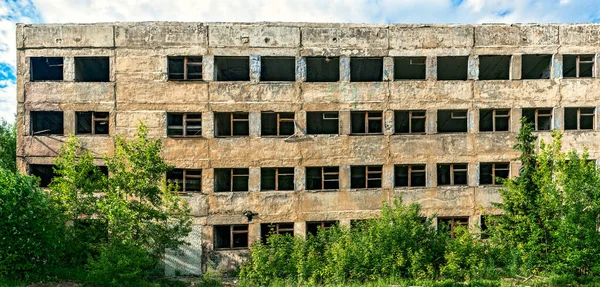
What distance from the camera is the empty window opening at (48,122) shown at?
13.3 metres

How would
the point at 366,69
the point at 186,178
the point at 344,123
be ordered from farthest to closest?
the point at 366,69 < the point at 344,123 < the point at 186,178

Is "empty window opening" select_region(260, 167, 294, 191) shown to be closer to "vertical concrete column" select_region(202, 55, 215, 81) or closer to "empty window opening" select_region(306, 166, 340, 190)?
"empty window opening" select_region(306, 166, 340, 190)

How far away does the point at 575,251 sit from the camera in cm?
1000

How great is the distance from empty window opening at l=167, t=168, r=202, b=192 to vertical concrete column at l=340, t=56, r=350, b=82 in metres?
8.22

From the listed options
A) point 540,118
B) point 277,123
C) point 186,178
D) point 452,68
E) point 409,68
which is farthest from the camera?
point 452,68

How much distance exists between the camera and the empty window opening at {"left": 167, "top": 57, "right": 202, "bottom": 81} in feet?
43.6

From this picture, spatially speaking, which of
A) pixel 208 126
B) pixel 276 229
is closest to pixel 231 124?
pixel 208 126

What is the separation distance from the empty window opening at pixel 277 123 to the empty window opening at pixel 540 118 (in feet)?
38.7

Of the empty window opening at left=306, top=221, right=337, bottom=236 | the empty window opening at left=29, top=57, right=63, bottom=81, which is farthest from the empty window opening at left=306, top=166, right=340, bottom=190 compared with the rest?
the empty window opening at left=29, top=57, right=63, bottom=81

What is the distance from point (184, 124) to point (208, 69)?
9.30ft

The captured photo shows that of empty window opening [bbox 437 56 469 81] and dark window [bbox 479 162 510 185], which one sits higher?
empty window opening [bbox 437 56 469 81]

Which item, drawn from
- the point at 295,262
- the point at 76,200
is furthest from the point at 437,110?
the point at 76,200

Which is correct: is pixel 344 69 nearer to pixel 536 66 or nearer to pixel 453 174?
pixel 453 174

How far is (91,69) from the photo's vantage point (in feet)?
47.4
